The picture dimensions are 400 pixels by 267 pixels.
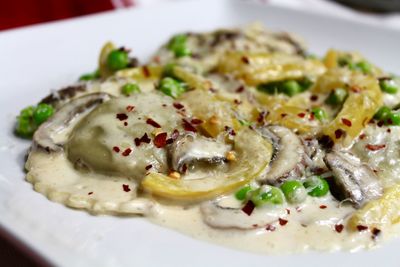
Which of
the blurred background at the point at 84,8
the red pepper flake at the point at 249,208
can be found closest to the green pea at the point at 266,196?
the red pepper flake at the point at 249,208

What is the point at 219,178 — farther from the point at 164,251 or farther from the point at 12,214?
the point at 12,214

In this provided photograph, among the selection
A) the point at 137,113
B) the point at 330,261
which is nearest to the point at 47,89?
the point at 137,113

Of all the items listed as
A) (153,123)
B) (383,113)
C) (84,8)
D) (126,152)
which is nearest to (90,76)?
(153,123)

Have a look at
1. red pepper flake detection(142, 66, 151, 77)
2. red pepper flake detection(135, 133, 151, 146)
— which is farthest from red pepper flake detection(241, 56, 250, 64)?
red pepper flake detection(135, 133, 151, 146)

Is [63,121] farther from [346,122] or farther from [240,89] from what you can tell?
[346,122]

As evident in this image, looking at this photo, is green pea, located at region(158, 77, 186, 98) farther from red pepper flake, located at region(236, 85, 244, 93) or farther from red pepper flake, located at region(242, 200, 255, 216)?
red pepper flake, located at region(242, 200, 255, 216)

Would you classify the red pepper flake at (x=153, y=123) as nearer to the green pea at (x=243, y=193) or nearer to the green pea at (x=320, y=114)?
the green pea at (x=243, y=193)
